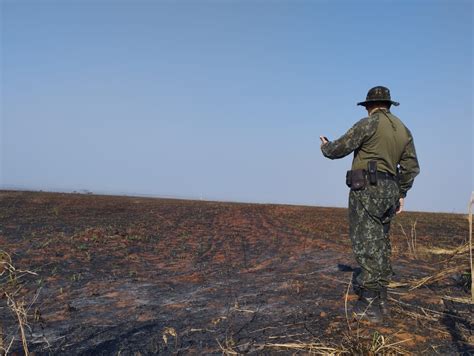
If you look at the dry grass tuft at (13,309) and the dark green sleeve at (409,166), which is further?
the dark green sleeve at (409,166)

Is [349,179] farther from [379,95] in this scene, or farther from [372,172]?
[379,95]

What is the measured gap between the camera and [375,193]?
186 inches

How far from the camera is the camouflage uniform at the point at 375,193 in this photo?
471 cm

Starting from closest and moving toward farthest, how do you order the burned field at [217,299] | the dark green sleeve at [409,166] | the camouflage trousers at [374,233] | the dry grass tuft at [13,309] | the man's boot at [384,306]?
the dry grass tuft at [13,309]
the burned field at [217,299]
the man's boot at [384,306]
the camouflage trousers at [374,233]
the dark green sleeve at [409,166]

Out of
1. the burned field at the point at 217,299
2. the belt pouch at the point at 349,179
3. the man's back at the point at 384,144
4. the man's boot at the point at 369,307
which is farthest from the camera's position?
the belt pouch at the point at 349,179

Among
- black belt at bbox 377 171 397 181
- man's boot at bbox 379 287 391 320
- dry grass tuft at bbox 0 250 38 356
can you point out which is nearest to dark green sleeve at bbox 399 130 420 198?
black belt at bbox 377 171 397 181

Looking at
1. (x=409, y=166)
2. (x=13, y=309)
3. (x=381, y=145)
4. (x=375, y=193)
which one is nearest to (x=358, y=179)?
(x=375, y=193)

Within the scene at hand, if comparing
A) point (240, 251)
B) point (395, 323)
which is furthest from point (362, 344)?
point (240, 251)

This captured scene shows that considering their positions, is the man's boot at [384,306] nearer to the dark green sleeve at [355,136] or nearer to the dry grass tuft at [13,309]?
the dark green sleeve at [355,136]

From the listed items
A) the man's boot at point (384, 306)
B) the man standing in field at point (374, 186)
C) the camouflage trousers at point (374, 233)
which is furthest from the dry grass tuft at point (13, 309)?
the man's boot at point (384, 306)

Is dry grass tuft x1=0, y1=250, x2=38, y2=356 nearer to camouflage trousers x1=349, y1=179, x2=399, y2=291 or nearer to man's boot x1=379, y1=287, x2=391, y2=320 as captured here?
camouflage trousers x1=349, y1=179, x2=399, y2=291

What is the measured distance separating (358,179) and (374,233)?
2.18 feet

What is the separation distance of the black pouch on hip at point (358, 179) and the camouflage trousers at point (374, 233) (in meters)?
0.06

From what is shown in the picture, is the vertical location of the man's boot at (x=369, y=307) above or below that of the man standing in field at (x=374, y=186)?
below
